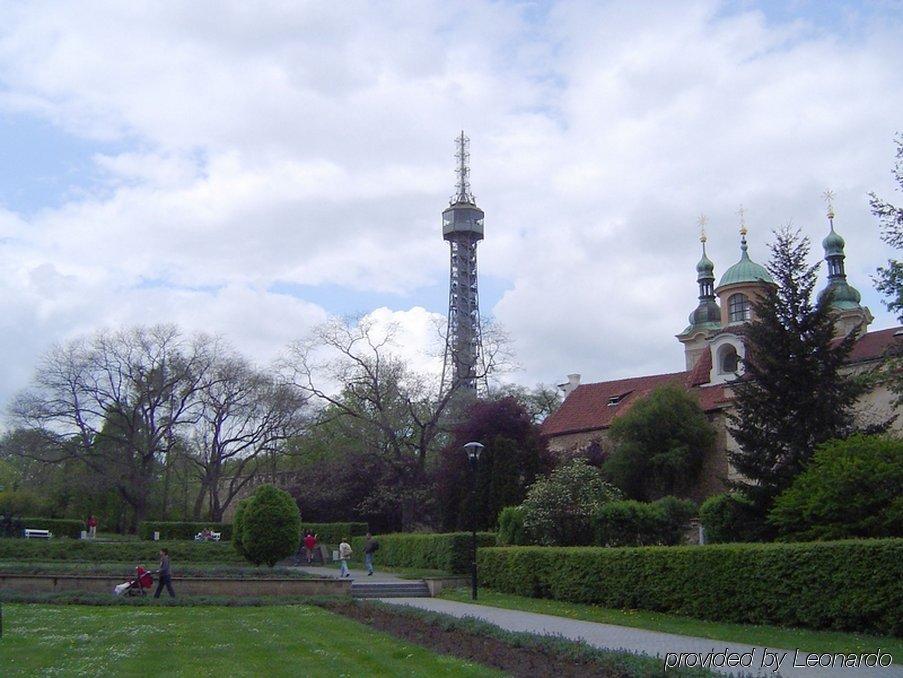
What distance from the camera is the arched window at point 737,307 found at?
6198 centimetres

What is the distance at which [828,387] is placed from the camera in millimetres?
26844

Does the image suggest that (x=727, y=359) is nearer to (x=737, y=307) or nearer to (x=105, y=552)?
(x=737, y=307)

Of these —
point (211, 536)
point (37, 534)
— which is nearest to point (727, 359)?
point (211, 536)

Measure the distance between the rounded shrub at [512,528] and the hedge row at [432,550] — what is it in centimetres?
84

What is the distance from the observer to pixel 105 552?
38.9 metres

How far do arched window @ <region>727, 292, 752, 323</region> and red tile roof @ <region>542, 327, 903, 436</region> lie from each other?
1000 centimetres

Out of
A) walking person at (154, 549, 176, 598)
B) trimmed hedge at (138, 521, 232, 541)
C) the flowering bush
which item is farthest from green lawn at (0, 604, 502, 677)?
trimmed hedge at (138, 521, 232, 541)

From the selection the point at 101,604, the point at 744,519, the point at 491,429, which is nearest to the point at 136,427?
the point at 491,429

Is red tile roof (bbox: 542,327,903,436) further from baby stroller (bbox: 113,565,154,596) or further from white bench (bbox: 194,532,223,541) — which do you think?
baby stroller (bbox: 113,565,154,596)

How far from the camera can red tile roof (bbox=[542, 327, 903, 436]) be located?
162 feet

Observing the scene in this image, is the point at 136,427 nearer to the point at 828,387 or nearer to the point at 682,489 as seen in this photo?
the point at 682,489

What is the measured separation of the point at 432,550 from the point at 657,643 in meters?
18.6

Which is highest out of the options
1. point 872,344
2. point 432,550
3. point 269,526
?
point 872,344

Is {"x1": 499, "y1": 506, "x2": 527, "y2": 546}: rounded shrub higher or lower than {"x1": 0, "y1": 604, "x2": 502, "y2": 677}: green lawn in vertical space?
higher
